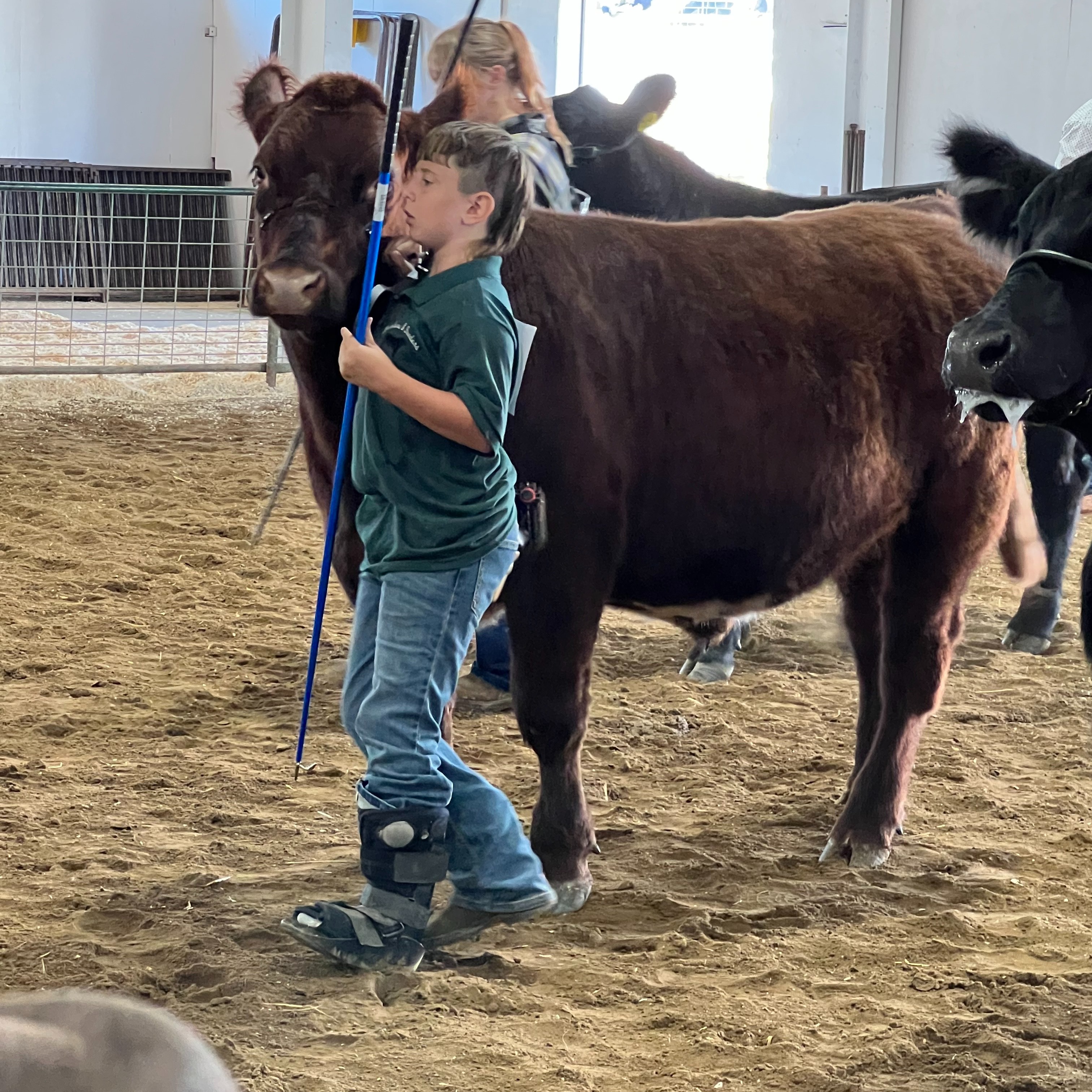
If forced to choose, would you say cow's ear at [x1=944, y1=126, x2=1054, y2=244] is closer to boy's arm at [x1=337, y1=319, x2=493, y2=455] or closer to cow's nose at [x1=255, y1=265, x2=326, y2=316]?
boy's arm at [x1=337, y1=319, x2=493, y2=455]

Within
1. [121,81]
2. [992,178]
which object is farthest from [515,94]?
[121,81]

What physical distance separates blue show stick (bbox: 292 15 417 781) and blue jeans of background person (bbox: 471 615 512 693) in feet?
5.80

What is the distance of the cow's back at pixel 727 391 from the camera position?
115 inches

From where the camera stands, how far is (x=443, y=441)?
255cm

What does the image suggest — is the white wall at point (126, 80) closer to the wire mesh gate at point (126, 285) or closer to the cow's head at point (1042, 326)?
the wire mesh gate at point (126, 285)

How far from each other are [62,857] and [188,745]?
0.82 m

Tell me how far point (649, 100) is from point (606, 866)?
4057 mm

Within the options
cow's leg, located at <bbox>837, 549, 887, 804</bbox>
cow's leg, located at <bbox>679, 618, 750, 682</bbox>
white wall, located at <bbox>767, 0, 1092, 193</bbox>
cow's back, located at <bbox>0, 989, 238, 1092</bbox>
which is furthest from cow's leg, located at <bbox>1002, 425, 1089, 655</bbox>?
cow's back, located at <bbox>0, 989, 238, 1092</bbox>

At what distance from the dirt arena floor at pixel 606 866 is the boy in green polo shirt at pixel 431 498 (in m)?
0.28

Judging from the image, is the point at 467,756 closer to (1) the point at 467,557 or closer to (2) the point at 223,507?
(1) the point at 467,557

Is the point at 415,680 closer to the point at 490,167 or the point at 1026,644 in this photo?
the point at 490,167

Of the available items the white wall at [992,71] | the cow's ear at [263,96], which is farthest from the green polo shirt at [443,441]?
the white wall at [992,71]

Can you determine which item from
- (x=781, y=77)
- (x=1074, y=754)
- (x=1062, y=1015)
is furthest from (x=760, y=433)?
(x=781, y=77)

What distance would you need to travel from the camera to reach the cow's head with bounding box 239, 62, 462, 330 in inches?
107
